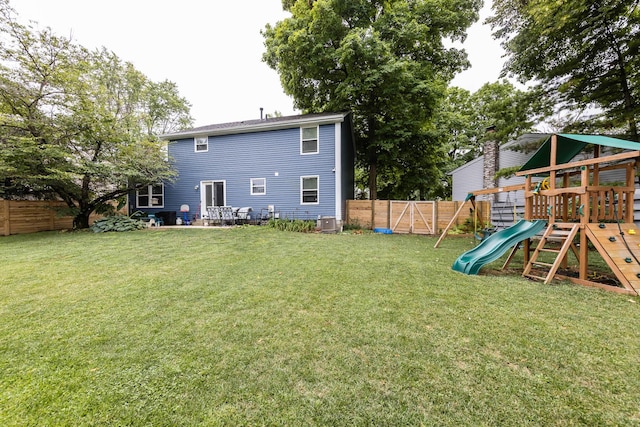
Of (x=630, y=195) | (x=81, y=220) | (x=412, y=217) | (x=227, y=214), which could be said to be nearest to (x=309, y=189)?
(x=227, y=214)

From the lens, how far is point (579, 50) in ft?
24.6

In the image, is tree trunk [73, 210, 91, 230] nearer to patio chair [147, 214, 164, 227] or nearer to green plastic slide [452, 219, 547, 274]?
patio chair [147, 214, 164, 227]

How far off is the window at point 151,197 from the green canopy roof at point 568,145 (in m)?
15.9

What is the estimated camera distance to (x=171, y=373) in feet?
6.01

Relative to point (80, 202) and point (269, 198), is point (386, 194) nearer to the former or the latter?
point (269, 198)

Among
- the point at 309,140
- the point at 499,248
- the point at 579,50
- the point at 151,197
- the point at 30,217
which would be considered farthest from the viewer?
the point at 151,197

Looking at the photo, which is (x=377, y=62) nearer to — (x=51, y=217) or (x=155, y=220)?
(x=155, y=220)

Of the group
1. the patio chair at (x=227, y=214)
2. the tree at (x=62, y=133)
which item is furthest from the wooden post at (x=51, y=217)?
the patio chair at (x=227, y=214)

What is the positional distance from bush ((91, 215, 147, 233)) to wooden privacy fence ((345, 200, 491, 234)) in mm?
9516

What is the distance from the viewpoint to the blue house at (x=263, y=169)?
1158 cm

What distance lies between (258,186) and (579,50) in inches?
500

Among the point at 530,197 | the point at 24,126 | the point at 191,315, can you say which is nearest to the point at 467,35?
the point at 530,197

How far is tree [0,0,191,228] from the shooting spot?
29.0ft

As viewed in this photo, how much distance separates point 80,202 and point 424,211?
15433mm
